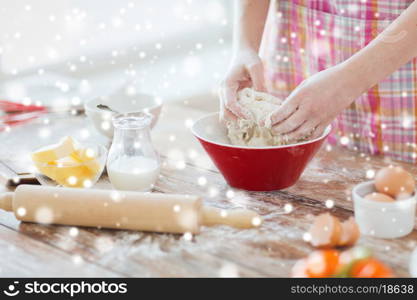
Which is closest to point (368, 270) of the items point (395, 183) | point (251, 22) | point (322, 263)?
point (322, 263)

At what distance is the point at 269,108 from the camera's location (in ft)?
4.68

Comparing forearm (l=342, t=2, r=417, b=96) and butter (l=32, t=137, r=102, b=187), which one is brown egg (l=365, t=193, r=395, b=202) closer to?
forearm (l=342, t=2, r=417, b=96)

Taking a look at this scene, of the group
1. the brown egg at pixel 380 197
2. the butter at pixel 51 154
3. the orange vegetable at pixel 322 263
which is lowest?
the orange vegetable at pixel 322 263

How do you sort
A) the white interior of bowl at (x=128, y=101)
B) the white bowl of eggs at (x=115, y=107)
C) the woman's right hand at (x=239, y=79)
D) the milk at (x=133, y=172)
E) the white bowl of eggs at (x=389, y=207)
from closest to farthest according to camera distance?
1. the white bowl of eggs at (x=389, y=207)
2. the milk at (x=133, y=172)
3. the woman's right hand at (x=239, y=79)
4. the white bowl of eggs at (x=115, y=107)
5. the white interior of bowl at (x=128, y=101)

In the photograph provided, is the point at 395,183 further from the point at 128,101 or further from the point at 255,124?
the point at 128,101

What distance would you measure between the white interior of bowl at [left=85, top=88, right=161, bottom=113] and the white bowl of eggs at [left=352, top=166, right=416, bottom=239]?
829 millimetres

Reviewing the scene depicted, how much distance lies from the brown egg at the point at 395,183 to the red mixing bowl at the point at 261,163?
22cm

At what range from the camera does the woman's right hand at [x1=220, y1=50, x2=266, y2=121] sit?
59.5 inches

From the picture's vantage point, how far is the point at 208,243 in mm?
1160

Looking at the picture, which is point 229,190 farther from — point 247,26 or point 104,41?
point 104,41

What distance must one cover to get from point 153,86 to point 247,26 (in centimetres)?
129

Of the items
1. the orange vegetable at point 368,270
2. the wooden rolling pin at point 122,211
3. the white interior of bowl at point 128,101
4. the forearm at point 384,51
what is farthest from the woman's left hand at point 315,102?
the white interior of bowl at point 128,101

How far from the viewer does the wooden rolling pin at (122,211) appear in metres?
1.18

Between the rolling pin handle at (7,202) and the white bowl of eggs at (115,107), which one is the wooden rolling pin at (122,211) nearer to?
the rolling pin handle at (7,202)
